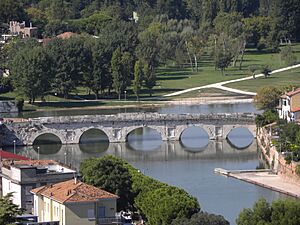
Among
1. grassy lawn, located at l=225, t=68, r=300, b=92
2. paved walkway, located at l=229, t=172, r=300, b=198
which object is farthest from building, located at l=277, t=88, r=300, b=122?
grassy lawn, located at l=225, t=68, r=300, b=92

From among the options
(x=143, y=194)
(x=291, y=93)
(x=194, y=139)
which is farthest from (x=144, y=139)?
(x=143, y=194)

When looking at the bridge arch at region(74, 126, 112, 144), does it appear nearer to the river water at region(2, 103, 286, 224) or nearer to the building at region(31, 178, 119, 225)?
the river water at region(2, 103, 286, 224)

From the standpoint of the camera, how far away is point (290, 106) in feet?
267

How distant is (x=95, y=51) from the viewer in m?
106

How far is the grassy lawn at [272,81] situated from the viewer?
347ft

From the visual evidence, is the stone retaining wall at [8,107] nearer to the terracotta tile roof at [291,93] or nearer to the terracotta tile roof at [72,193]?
the terracotta tile roof at [291,93]

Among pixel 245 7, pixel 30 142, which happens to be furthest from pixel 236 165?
pixel 245 7

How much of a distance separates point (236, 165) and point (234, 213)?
51.9ft

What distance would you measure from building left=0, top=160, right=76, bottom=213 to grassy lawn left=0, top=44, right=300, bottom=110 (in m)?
44.7

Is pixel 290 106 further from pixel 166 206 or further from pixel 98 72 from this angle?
pixel 166 206

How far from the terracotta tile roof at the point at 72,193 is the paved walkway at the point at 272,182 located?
597 inches

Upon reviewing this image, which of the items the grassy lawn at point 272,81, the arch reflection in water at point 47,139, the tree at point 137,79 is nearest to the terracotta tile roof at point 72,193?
the arch reflection in water at point 47,139

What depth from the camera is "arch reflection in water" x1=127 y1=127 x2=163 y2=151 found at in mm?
81000

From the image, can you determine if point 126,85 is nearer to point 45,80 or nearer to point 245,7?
point 45,80
